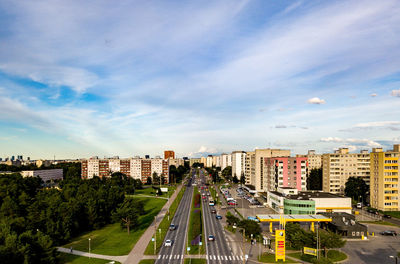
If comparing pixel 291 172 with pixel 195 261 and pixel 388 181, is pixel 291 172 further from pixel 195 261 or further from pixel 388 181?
pixel 195 261

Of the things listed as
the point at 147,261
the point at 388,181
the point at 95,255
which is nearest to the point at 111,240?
the point at 95,255

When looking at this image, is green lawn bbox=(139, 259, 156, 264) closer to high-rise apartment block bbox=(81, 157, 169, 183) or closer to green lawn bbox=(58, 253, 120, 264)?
green lawn bbox=(58, 253, 120, 264)

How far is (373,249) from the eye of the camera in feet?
184

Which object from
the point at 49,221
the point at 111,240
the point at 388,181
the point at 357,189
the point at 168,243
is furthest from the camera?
the point at 357,189

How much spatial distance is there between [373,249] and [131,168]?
6262 inches

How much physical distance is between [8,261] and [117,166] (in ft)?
507

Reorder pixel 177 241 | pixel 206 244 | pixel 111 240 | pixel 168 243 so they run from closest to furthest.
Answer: pixel 168 243 < pixel 206 244 < pixel 177 241 < pixel 111 240

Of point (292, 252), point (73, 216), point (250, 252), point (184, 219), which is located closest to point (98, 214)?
point (73, 216)

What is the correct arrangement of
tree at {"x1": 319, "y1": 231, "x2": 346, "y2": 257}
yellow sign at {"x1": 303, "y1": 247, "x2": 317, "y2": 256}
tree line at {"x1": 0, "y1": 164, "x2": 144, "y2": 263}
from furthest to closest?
yellow sign at {"x1": 303, "y1": 247, "x2": 317, "y2": 256}
tree at {"x1": 319, "y1": 231, "x2": 346, "y2": 257}
tree line at {"x1": 0, "y1": 164, "x2": 144, "y2": 263}

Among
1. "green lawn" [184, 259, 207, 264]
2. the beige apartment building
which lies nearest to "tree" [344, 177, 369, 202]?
the beige apartment building

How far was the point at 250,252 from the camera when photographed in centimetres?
5400

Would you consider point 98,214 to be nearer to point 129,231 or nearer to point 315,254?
point 129,231

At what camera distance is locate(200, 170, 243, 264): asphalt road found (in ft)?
163

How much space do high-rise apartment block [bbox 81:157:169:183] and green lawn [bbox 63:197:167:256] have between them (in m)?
104
